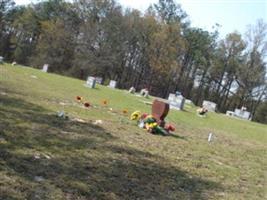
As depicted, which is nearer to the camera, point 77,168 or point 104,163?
point 77,168

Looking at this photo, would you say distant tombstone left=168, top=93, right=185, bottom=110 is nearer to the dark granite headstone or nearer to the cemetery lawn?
the dark granite headstone

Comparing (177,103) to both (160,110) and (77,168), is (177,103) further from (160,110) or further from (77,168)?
(77,168)

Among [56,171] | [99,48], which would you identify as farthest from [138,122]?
[99,48]

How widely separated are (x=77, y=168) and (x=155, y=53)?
50.8 metres

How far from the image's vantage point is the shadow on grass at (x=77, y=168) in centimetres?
516

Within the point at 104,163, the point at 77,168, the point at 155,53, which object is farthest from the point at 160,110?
the point at 155,53

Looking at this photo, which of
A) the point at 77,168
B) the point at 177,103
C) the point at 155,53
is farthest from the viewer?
the point at 155,53

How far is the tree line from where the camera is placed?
55906 mm

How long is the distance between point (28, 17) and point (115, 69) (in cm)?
1817

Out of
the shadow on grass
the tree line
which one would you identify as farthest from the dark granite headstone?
the tree line

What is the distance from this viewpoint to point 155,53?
185 ft

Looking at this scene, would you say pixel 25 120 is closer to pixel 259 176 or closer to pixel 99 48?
pixel 259 176

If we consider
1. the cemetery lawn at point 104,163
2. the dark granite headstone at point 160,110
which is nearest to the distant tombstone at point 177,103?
the dark granite headstone at point 160,110

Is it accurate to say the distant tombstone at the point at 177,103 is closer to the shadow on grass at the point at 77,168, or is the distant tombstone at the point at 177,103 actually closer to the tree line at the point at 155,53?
the shadow on grass at the point at 77,168
